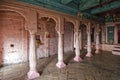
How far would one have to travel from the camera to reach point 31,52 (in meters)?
3.82

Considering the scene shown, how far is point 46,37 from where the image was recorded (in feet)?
23.0

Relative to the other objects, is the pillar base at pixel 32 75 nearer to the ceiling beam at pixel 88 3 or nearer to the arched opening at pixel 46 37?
the arched opening at pixel 46 37

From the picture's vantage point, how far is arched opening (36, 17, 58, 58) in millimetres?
6711

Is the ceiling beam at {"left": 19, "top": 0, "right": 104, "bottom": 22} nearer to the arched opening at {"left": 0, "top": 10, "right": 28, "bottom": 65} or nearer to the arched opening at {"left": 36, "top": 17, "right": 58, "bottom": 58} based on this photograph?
the arched opening at {"left": 36, "top": 17, "right": 58, "bottom": 58}

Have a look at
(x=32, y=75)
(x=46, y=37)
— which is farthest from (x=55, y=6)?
(x=32, y=75)

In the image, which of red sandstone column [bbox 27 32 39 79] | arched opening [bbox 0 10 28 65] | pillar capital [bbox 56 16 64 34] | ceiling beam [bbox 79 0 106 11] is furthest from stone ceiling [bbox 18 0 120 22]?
arched opening [bbox 0 10 28 65]

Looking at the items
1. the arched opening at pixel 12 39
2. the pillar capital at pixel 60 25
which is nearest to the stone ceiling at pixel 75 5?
the pillar capital at pixel 60 25

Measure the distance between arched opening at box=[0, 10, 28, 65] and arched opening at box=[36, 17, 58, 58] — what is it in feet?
3.53

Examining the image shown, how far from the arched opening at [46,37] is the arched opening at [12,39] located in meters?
1.08

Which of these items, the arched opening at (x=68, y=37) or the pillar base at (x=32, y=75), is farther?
the arched opening at (x=68, y=37)

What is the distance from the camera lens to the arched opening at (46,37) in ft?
22.0

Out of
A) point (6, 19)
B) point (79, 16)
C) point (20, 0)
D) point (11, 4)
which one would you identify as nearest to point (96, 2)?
point (79, 16)

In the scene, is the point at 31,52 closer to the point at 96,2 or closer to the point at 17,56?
the point at 17,56

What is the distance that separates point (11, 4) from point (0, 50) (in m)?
2.87
